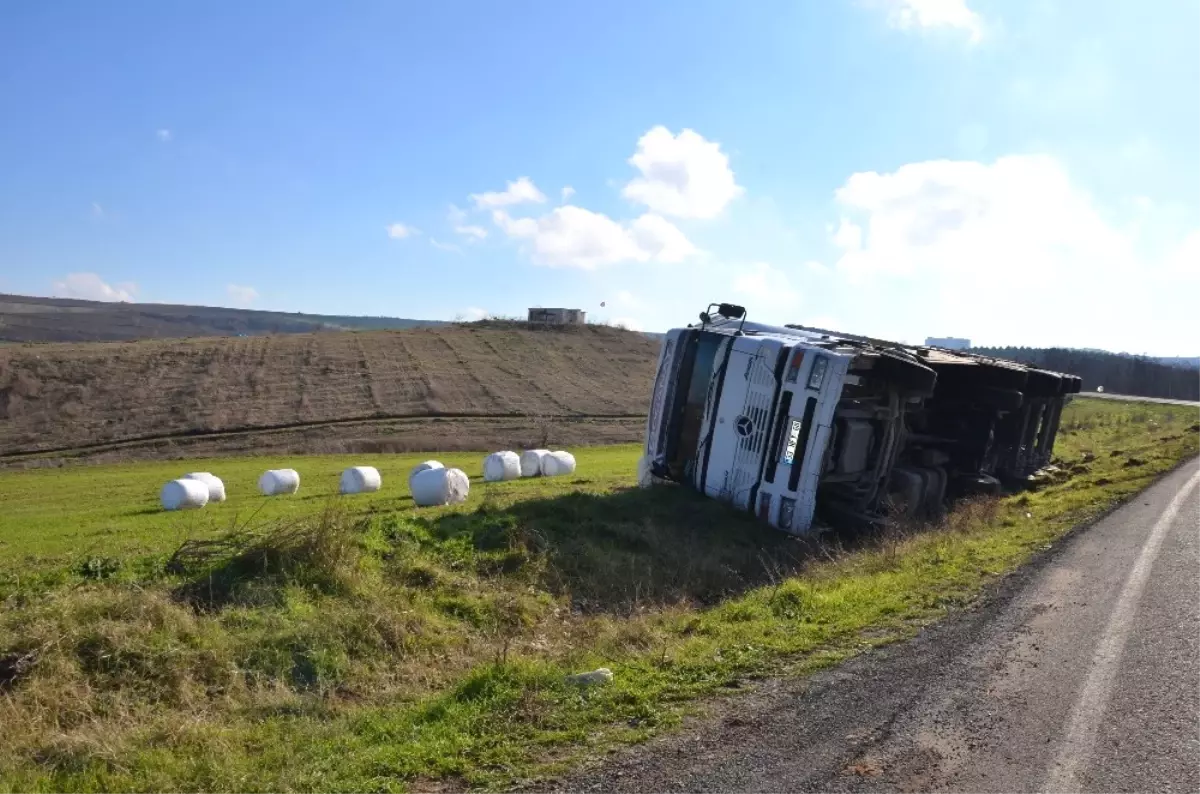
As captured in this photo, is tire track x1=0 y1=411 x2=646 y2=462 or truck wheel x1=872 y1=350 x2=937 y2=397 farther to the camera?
tire track x1=0 y1=411 x2=646 y2=462

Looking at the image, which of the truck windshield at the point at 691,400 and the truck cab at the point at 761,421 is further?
the truck windshield at the point at 691,400

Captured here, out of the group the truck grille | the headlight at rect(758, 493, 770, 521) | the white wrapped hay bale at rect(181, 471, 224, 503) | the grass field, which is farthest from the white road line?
the white wrapped hay bale at rect(181, 471, 224, 503)

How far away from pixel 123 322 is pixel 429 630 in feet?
381

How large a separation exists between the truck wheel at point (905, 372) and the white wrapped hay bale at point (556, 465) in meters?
12.7

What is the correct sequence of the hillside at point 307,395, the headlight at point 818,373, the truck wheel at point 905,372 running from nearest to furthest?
the headlight at point 818,373, the truck wheel at point 905,372, the hillside at point 307,395

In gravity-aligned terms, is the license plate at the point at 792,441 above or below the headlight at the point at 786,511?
above

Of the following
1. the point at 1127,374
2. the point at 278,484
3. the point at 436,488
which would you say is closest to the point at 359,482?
the point at 278,484

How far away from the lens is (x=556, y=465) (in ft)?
82.1

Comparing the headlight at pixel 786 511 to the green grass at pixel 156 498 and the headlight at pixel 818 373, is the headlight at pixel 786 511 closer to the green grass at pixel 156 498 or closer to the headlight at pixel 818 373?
the headlight at pixel 818 373

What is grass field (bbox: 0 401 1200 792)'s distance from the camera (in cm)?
509

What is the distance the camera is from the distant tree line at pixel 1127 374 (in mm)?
69938

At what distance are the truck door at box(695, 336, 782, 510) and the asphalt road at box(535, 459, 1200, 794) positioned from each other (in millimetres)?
5396

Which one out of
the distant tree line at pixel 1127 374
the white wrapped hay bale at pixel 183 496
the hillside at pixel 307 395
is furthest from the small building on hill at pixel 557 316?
the white wrapped hay bale at pixel 183 496

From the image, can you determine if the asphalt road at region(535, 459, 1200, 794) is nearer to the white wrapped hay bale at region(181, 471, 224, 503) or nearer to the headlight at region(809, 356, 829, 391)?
the headlight at region(809, 356, 829, 391)
